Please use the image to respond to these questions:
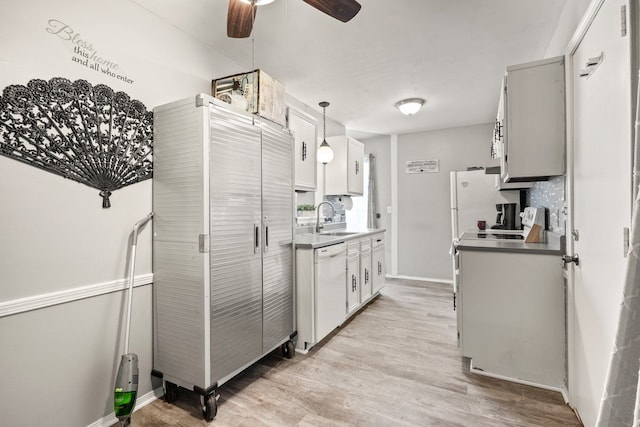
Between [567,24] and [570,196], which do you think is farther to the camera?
[567,24]

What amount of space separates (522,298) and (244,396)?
6.26ft

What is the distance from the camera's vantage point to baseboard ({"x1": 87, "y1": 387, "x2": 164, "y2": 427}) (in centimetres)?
167

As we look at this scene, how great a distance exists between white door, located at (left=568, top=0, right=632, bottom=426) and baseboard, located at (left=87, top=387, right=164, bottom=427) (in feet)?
7.87

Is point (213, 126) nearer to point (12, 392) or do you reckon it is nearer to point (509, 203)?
point (12, 392)

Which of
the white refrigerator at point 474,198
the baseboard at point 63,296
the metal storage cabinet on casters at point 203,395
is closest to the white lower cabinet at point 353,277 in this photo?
the white refrigerator at point 474,198

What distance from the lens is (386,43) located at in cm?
238

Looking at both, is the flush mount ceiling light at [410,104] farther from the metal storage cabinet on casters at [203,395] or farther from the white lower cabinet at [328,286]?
the metal storage cabinet on casters at [203,395]

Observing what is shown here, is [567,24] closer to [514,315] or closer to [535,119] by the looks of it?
[535,119]

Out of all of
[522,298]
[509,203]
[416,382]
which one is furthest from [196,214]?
[509,203]

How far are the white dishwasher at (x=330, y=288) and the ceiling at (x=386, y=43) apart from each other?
1645 millimetres

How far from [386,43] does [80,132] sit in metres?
2.13

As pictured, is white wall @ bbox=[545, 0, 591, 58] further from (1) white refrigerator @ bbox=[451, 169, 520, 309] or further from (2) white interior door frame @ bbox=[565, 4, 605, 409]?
(1) white refrigerator @ bbox=[451, 169, 520, 309]

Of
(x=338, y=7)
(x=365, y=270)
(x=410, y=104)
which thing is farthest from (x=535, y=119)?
(x=365, y=270)

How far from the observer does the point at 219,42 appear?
2.35 meters
